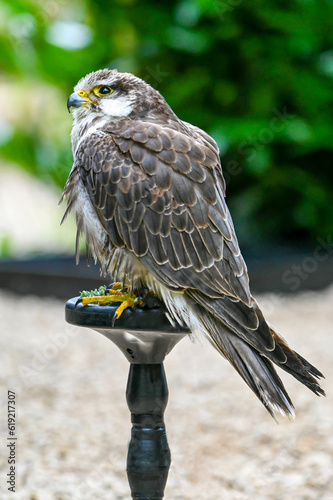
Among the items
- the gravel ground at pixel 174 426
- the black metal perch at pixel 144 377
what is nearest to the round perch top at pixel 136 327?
the black metal perch at pixel 144 377

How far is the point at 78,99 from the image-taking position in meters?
1.96

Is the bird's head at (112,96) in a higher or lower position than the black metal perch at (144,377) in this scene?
higher

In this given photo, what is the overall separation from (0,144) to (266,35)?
2482mm

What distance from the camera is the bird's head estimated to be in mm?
1962

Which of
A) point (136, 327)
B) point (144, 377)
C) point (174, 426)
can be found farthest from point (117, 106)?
point (174, 426)

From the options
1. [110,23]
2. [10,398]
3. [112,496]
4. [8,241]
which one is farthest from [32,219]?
[112,496]

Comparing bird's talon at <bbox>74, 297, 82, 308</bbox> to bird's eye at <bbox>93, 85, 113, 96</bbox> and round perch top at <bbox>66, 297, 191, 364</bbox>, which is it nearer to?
round perch top at <bbox>66, 297, 191, 364</bbox>

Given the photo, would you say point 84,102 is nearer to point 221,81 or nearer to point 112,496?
point 112,496

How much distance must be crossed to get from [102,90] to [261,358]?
3.00ft

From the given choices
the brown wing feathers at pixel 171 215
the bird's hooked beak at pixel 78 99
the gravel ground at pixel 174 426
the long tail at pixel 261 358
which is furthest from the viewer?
the gravel ground at pixel 174 426

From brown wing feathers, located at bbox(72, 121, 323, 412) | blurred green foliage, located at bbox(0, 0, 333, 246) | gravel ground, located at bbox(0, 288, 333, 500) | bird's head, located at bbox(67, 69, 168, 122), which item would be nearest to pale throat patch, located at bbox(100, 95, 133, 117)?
bird's head, located at bbox(67, 69, 168, 122)

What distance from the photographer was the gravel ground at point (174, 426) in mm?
2463

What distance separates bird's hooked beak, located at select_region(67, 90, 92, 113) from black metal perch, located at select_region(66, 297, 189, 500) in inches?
23.9

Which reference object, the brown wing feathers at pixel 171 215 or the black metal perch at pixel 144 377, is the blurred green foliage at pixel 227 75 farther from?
the black metal perch at pixel 144 377
